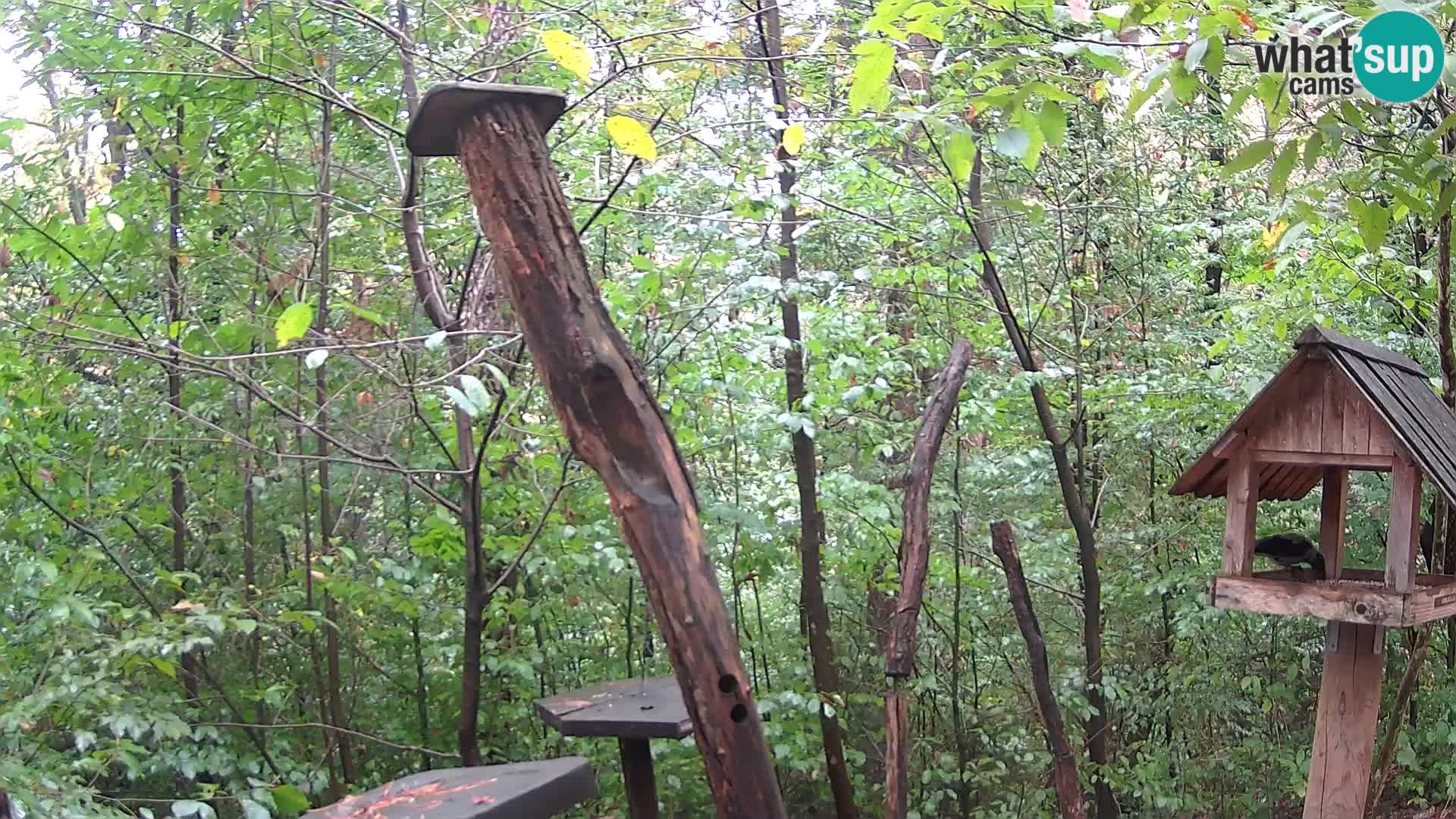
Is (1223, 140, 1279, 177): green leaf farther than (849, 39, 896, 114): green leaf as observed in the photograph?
Yes

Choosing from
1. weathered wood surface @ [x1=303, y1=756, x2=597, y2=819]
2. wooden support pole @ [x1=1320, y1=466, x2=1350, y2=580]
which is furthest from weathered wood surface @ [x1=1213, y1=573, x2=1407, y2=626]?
weathered wood surface @ [x1=303, y1=756, x2=597, y2=819]

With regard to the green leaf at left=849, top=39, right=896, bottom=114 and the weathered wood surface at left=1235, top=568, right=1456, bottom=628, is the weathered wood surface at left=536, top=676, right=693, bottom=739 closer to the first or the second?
the weathered wood surface at left=1235, top=568, right=1456, bottom=628

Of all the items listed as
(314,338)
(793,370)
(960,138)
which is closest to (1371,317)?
(793,370)

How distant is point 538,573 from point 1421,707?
156 inches

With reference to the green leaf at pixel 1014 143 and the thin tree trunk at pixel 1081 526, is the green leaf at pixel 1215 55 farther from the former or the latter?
the thin tree trunk at pixel 1081 526

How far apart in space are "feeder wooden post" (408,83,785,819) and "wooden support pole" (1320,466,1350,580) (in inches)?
61.9

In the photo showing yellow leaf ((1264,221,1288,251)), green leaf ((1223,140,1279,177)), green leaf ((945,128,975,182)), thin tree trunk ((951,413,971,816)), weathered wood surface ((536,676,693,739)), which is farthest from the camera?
thin tree trunk ((951,413,971,816))

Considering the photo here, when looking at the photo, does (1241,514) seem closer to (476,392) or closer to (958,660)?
(476,392)

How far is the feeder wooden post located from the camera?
1956mm

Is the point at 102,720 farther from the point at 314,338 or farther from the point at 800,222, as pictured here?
the point at 800,222

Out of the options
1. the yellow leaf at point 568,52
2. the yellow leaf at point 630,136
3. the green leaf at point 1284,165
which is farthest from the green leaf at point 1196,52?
the yellow leaf at point 568,52

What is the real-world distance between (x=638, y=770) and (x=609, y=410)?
160 cm

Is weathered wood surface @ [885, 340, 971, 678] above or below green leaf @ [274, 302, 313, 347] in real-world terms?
below

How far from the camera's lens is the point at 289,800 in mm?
2918
